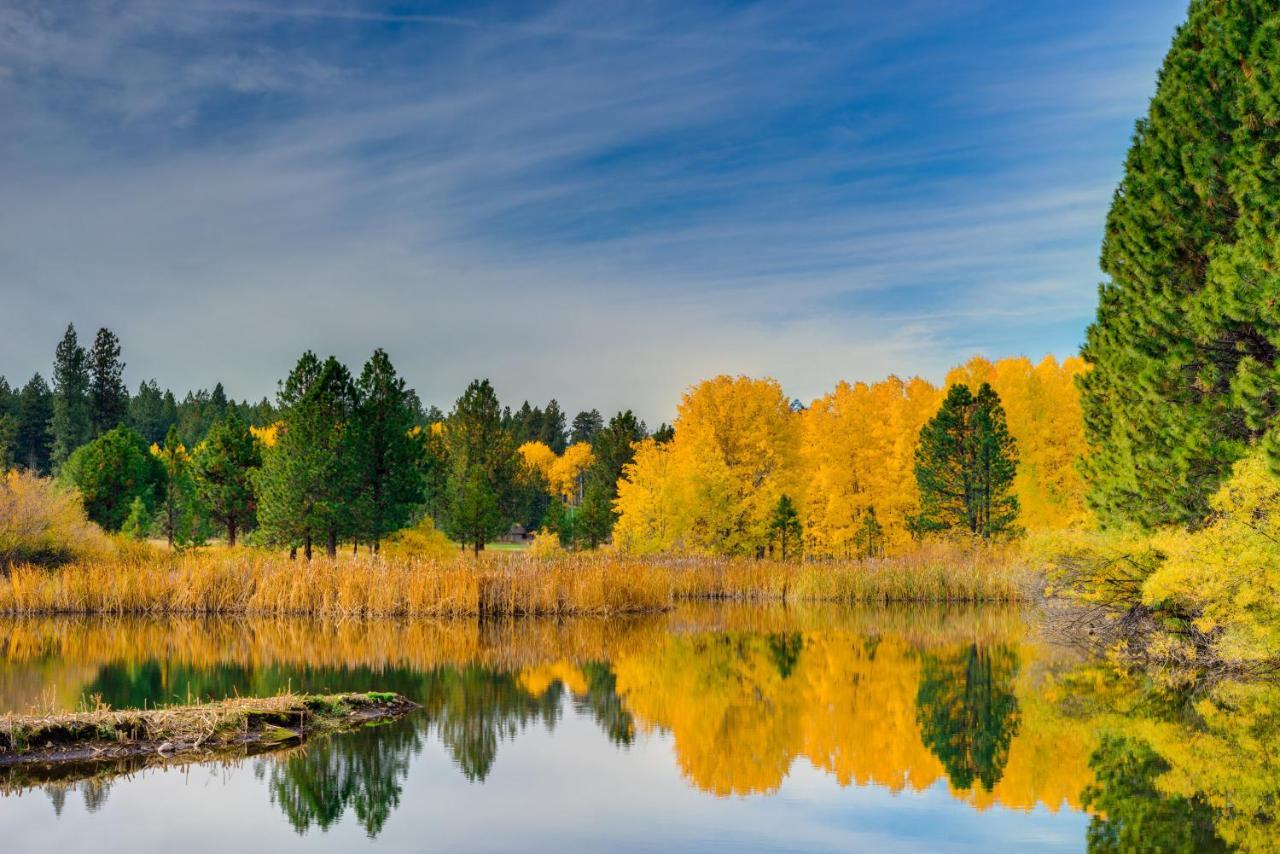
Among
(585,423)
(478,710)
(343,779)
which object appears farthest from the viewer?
(585,423)

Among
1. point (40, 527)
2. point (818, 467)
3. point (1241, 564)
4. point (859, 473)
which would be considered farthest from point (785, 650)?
point (818, 467)

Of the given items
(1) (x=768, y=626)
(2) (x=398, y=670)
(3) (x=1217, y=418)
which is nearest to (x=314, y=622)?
(2) (x=398, y=670)

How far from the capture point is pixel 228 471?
47.0 metres

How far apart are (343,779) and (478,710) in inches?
209

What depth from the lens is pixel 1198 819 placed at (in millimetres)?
10609

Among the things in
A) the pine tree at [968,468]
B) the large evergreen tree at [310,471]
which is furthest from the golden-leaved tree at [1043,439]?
the large evergreen tree at [310,471]

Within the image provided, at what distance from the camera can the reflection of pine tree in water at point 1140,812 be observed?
9938 mm

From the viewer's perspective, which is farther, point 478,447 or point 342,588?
point 478,447

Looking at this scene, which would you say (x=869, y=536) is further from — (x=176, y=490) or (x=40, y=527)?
(x=176, y=490)

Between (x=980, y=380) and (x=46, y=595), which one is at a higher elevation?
(x=980, y=380)

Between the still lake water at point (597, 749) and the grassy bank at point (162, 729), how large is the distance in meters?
0.63

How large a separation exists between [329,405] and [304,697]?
93.2ft

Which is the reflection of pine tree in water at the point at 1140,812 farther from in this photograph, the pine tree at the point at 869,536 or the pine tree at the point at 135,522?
the pine tree at the point at 135,522

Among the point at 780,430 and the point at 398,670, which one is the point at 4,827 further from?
the point at 780,430
